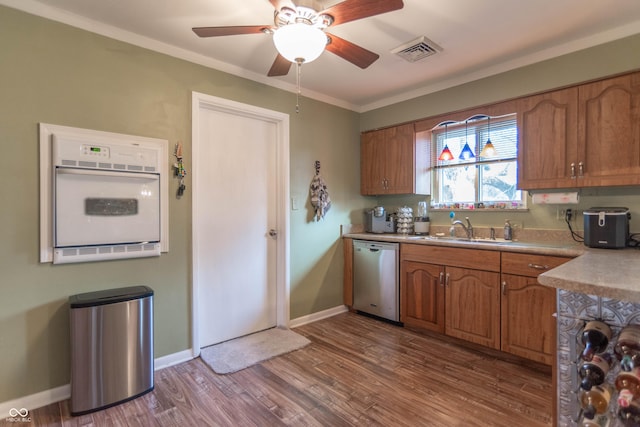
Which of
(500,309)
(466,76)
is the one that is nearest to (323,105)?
(466,76)

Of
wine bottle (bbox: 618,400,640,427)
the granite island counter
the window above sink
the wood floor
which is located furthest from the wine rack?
the window above sink

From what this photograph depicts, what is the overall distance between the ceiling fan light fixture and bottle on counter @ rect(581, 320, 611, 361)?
64.1 inches

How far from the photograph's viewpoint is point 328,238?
3674 millimetres

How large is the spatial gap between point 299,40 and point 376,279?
250 centimetres

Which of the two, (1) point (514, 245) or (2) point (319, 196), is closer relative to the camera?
(1) point (514, 245)

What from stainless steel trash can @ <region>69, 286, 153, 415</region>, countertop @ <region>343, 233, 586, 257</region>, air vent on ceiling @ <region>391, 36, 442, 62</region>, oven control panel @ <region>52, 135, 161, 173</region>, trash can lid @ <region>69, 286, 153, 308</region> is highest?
air vent on ceiling @ <region>391, 36, 442, 62</region>

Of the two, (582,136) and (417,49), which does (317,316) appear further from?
(582,136)

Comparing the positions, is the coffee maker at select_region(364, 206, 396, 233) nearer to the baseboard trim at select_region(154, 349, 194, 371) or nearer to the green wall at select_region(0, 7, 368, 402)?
the green wall at select_region(0, 7, 368, 402)

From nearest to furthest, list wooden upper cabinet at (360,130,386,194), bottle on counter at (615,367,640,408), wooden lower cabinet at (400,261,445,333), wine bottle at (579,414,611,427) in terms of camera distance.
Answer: bottle on counter at (615,367,640,408), wine bottle at (579,414,611,427), wooden lower cabinet at (400,261,445,333), wooden upper cabinet at (360,130,386,194)

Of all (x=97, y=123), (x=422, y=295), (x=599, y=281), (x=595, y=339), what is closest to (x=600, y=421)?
(x=595, y=339)

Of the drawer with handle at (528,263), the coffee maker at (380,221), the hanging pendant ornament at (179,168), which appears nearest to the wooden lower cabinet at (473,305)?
the drawer with handle at (528,263)

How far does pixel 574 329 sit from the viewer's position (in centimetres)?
106

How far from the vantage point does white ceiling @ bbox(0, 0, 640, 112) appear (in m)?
2.02

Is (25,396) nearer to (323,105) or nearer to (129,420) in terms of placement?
(129,420)
